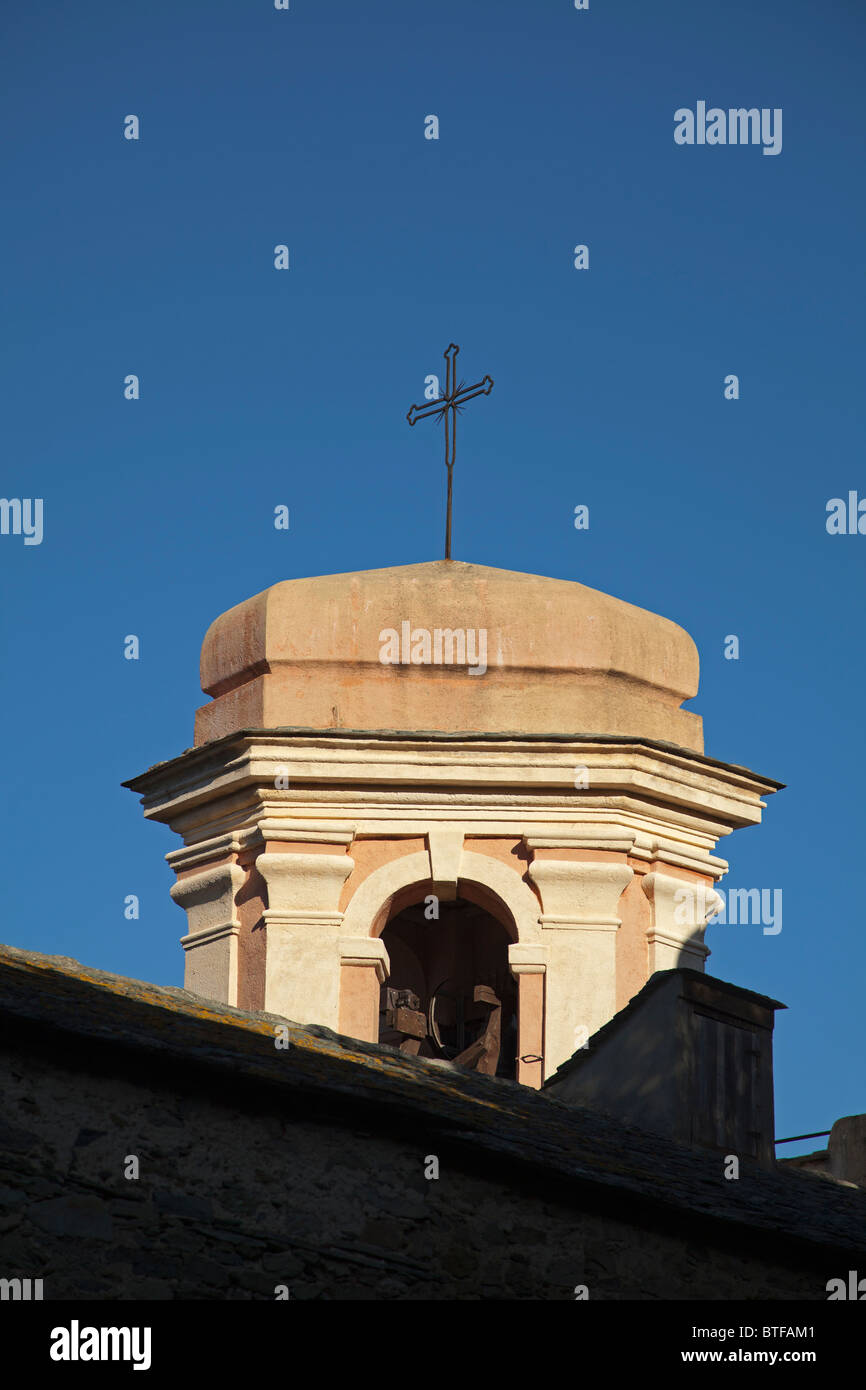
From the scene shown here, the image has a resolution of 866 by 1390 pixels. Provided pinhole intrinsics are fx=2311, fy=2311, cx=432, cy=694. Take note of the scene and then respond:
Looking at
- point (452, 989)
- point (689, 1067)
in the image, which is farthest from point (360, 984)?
point (689, 1067)

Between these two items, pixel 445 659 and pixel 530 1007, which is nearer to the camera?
pixel 530 1007

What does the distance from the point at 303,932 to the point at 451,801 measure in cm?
113

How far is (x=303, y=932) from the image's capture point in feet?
42.9

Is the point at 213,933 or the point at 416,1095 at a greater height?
the point at 213,933

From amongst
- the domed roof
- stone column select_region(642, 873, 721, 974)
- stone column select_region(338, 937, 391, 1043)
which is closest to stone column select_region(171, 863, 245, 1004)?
stone column select_region(338, 937, 391, 1043)

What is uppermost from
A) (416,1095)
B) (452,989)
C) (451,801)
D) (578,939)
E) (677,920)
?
(451,801)

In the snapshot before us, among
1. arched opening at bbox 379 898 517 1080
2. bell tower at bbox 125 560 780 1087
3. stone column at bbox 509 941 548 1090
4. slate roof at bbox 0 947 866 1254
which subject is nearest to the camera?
slate roof at bbox 0 947 866 1254

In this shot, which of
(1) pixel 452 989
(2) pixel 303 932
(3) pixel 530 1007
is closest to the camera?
(3) pixel 530 1007

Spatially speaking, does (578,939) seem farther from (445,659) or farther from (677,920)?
(445,659)

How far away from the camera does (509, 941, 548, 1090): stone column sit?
1278 centimetres

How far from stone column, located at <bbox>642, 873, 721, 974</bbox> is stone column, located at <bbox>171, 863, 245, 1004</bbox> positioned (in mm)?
2383

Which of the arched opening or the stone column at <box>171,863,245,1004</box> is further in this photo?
the arched opening

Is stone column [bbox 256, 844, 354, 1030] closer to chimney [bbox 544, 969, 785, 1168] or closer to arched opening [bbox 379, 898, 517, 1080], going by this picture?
arched opening [bbox 379, 898, 517, 1080]
